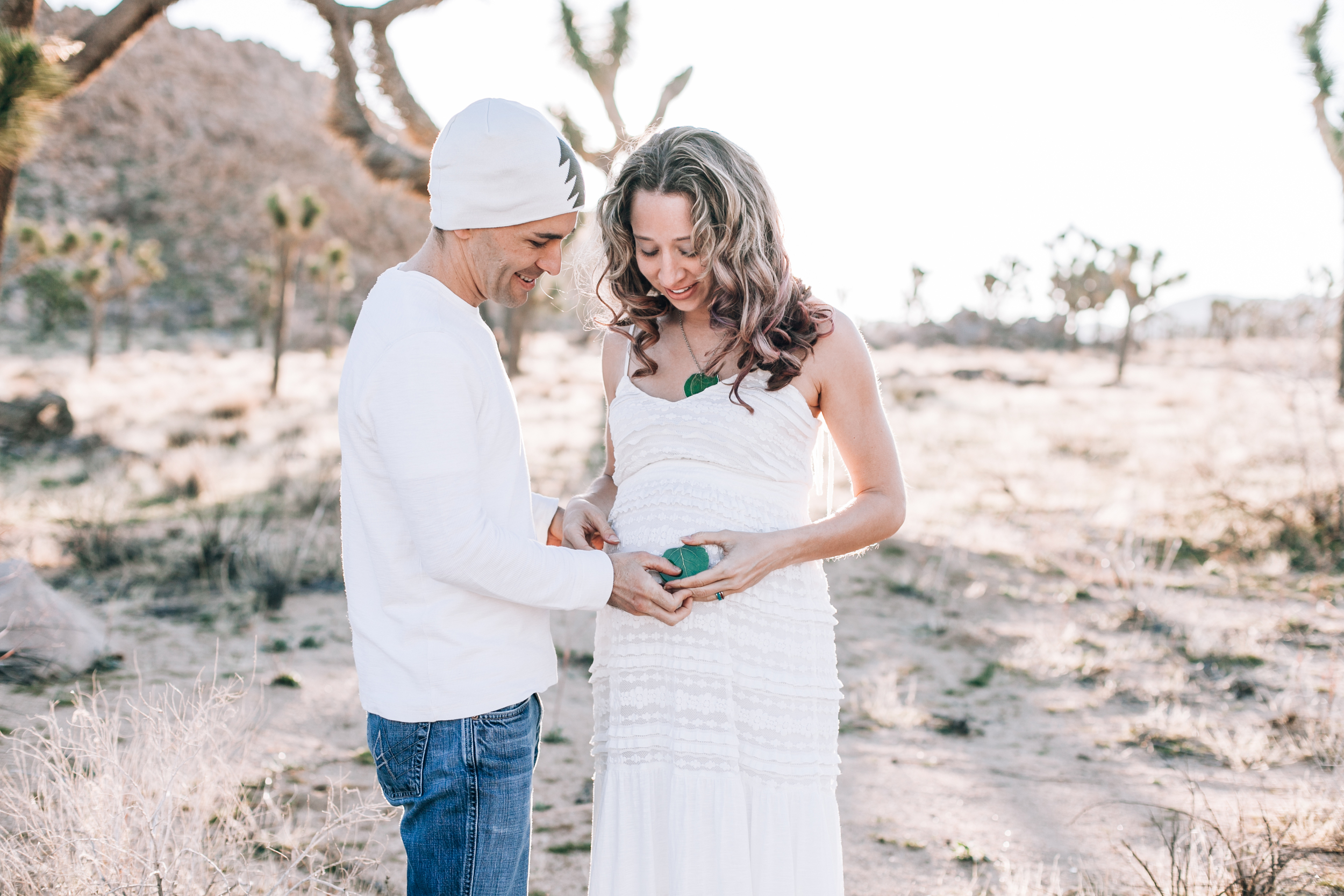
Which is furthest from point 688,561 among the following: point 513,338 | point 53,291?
point 53,291

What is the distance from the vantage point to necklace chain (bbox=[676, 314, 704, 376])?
2.21 m

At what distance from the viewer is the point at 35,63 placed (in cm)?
629

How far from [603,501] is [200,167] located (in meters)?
69.4

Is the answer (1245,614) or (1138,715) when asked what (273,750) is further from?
(1245,614)

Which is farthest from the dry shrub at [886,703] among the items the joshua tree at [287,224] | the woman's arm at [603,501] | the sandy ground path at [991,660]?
the joshua tree at [287,224]

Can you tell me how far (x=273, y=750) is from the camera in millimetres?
4168

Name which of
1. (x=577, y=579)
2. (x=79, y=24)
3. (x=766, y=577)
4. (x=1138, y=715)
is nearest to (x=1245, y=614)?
(x=1138, y=715)

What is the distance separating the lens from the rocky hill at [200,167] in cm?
5338

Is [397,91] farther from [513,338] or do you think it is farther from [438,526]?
[513,338]

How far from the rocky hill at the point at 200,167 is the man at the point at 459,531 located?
4898cm

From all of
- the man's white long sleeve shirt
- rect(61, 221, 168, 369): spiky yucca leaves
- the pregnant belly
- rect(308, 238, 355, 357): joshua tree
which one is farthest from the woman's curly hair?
rect(308, 238, 355, 357): joshua tree

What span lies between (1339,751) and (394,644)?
425cm

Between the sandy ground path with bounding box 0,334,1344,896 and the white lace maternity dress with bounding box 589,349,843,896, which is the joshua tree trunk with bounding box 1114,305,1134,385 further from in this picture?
the white lace maternity dress with bounding box 589,349,843,896

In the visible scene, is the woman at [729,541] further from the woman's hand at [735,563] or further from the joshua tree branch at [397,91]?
the joshua tree branch at [397,91]
